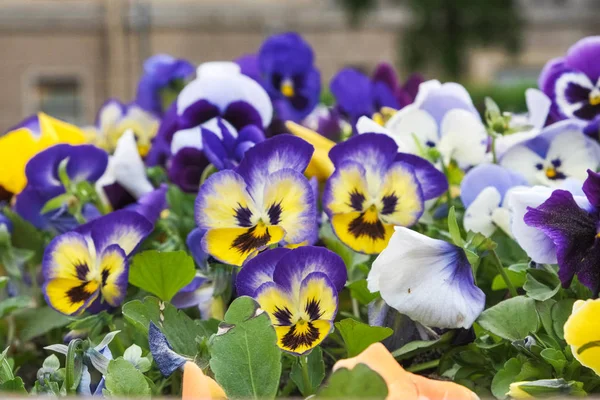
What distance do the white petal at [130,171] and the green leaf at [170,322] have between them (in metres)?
0.23

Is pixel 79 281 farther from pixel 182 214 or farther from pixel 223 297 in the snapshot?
pixel 182 214

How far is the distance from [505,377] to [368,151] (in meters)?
0.15

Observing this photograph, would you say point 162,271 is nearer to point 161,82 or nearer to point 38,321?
point 38,321

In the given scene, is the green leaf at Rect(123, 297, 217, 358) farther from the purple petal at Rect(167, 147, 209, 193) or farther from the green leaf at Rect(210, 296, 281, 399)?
the purple petal at Rect(167, 147, 209, 193)

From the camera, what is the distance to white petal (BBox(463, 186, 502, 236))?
1.55 ft

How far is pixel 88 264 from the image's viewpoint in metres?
0.44

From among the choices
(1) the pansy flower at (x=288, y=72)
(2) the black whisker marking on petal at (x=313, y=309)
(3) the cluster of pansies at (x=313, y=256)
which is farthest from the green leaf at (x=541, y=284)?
(1) the pansy flower at (x=288, y=72)

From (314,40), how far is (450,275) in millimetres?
12608

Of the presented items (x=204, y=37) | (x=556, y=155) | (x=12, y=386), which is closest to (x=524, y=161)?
(x=556, y=155)

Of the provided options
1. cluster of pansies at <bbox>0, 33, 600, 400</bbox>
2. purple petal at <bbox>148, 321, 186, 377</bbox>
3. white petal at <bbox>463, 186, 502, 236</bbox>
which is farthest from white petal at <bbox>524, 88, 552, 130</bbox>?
purple petal at <bbox>148, 321, 186, 377</bbox>

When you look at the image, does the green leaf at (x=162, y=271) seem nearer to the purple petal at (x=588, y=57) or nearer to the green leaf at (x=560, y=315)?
the green leaf at (x=560, y=315)

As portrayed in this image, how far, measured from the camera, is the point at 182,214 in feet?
2.04

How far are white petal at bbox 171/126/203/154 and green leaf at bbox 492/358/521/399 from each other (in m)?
0.29

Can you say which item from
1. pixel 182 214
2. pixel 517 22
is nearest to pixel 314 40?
pixel 517 22
